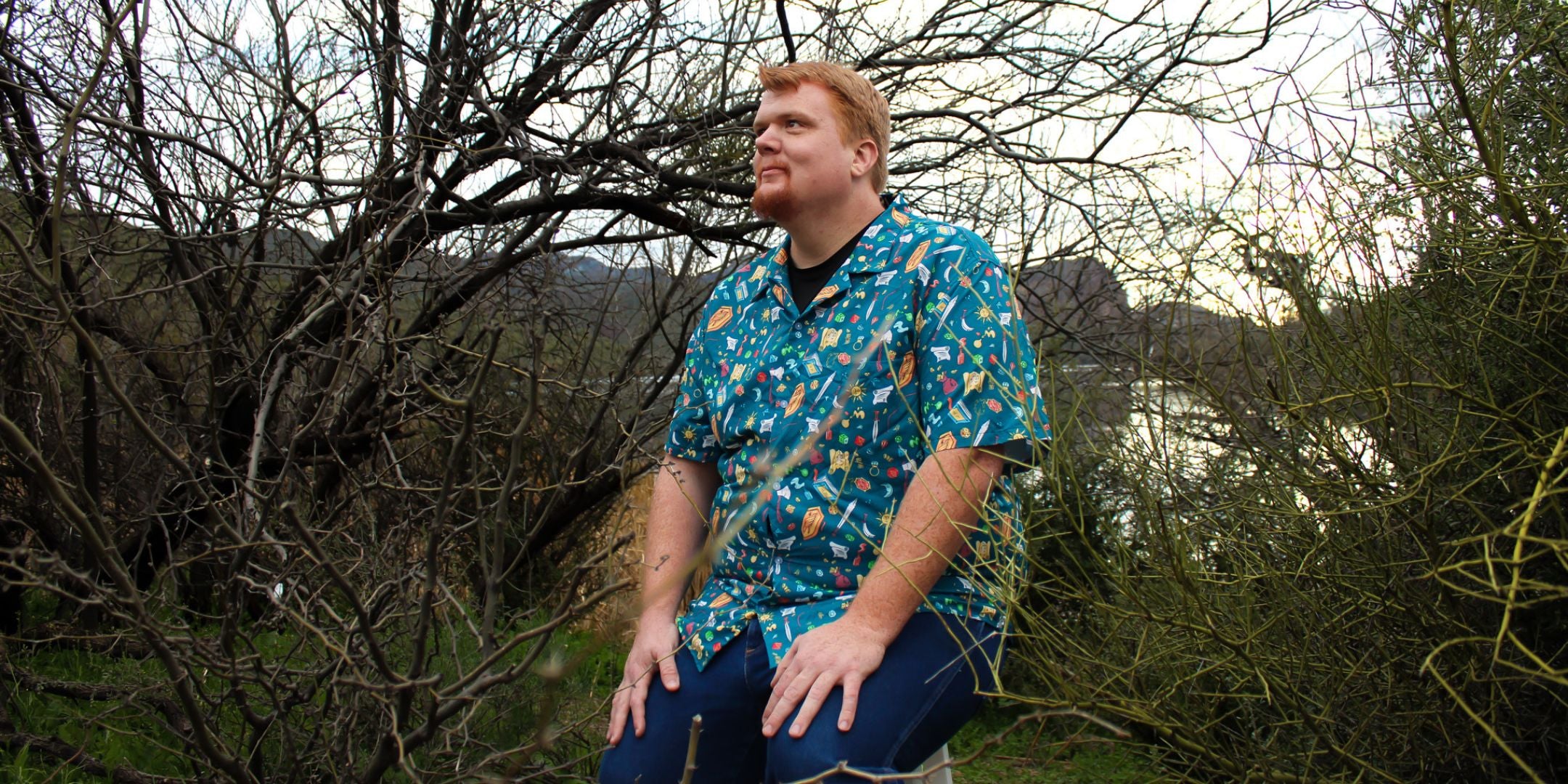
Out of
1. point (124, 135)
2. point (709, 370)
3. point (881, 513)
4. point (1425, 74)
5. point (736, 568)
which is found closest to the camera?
point (1425, 74)

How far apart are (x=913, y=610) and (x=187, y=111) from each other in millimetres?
2656

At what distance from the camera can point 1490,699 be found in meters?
1.09

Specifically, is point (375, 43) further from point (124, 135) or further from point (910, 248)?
point (910, 248)

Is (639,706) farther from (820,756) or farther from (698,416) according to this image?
(698,416)

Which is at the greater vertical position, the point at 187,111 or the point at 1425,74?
the point at 187,111

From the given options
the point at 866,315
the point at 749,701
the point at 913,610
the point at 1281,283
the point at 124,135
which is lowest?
the point at 749,701

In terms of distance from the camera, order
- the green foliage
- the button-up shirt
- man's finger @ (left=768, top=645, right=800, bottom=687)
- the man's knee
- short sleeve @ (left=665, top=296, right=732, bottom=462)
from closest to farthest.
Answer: the green foliage → the man's knee → man's finger @ (left=768, top=645, right=800, bottom=687) → the button-up shirt → short sleeve @ (left=665, top=296, right=732, bottom=462)

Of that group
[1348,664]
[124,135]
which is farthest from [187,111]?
[1348,664]

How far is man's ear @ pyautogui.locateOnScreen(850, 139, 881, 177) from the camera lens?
2.13 m

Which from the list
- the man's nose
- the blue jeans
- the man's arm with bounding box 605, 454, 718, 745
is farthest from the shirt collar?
the blue jeans

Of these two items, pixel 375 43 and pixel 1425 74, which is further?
Result: pixel 375 43

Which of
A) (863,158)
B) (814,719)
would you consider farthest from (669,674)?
(863,158)

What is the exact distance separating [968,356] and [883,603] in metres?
0.41

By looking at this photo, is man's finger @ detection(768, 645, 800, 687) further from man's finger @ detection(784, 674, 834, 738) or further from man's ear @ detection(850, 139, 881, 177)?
man's ear @ detection(850, 139, 881, 177)
